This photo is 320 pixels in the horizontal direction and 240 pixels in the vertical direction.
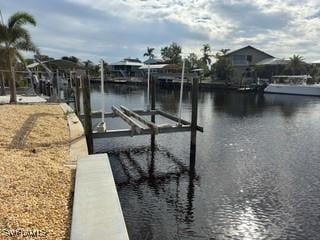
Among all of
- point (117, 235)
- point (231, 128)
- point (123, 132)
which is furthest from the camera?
point (231, 128)

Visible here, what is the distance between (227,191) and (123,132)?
14.1 ft

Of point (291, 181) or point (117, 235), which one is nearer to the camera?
point (117, 235)

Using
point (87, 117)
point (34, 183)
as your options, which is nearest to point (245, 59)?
point (87, 117)

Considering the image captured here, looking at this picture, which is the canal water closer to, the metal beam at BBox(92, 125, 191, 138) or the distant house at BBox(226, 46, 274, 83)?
the metal beam at BBox(92, 125, 191, 138)

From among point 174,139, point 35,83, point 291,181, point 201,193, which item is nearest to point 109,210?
point 201,193

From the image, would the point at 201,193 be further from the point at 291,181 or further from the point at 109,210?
the point at 109,210

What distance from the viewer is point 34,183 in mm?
5859

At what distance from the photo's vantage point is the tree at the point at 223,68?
62.2 metres

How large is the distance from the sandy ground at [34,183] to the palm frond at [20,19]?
10.6 m

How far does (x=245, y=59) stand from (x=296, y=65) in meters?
10.1

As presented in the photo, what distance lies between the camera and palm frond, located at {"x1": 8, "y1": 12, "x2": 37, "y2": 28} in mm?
18562

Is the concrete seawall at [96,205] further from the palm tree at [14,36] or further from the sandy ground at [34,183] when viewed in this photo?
the palm tree at [14,36]

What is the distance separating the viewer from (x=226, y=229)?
707cm

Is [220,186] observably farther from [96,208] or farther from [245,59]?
[245,59]
